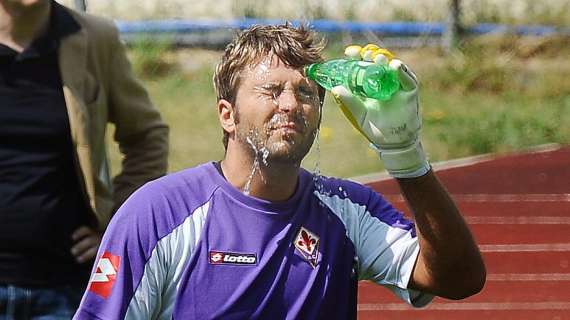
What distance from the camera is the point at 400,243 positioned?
9.83ft

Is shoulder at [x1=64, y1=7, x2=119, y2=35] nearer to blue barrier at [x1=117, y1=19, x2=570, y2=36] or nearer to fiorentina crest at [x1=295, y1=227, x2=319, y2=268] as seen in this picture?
fiorentina crest at [x1=295, y1=227, x2=319, y2=268]

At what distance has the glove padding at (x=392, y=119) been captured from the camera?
8.67 feet

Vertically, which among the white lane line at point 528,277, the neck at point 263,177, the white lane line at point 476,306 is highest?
the neck at point 263,177

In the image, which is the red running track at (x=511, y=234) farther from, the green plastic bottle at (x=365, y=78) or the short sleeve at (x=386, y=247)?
the green plastic bottle at (x=365, y=78)

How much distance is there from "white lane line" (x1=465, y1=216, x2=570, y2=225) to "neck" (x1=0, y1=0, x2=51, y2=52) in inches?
202

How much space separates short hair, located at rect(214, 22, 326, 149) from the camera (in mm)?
2887

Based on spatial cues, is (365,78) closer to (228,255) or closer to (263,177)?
(263,177)

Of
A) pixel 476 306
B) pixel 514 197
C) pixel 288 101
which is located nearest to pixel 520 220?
pixel 514 197

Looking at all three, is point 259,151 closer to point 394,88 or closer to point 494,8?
point 394,88

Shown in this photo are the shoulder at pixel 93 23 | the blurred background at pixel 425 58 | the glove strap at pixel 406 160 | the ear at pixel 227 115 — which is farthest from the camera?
the blurred background at pixel 425 58

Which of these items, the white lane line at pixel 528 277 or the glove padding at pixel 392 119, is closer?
the glove padding at pixel 392 119

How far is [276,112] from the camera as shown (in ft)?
9.20

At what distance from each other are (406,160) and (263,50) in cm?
40

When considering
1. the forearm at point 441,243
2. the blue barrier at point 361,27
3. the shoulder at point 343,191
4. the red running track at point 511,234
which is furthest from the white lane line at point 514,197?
the forearm at point 441,243
